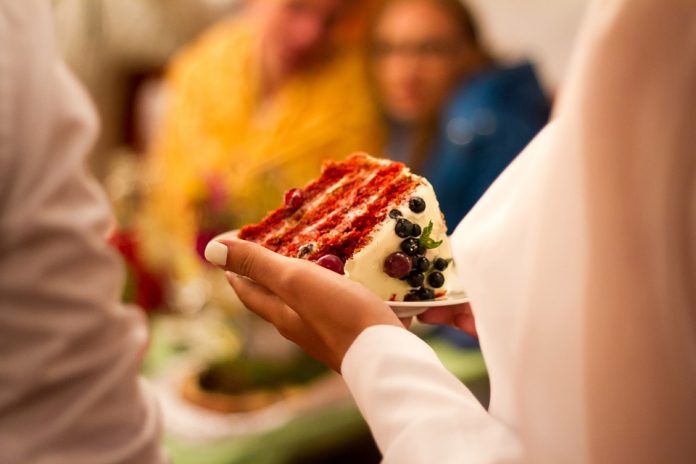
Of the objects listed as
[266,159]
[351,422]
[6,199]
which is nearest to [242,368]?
[351,422]

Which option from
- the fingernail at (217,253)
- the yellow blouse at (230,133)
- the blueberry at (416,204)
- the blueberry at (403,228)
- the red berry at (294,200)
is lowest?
the yellow blouse at (230,133)

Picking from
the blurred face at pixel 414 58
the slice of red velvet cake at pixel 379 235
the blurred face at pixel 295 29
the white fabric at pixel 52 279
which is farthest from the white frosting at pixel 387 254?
the blurred face at pixel 295 29

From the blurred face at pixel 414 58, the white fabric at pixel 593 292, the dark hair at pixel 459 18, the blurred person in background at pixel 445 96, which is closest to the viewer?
the white fabric at pixel 593 292

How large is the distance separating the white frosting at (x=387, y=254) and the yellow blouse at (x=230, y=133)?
0.31 metres

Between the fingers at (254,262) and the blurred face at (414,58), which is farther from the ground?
the blurred face at (414,58)

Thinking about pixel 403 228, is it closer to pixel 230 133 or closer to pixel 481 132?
pixel 481 132

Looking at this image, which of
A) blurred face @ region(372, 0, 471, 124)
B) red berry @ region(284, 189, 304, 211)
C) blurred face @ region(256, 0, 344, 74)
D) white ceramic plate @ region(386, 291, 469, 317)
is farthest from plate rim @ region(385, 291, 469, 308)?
blurred face @ region(256, 0, 344, 74)

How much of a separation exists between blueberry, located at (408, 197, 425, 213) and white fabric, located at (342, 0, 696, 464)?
5cm

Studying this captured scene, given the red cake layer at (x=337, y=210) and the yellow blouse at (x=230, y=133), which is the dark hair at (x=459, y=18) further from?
the red cake layer at (x=337, y=210)

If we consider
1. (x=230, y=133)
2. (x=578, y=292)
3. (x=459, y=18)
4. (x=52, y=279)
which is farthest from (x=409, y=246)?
(x=230, y=133)

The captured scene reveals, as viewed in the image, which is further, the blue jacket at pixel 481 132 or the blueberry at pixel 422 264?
the blue jacket at pixel 481 132

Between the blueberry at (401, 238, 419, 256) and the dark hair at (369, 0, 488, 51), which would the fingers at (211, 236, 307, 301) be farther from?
the dark hair at (369, 0, 488, 51)

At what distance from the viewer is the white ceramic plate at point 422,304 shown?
0.47 m

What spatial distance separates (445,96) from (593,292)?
0.68 m
